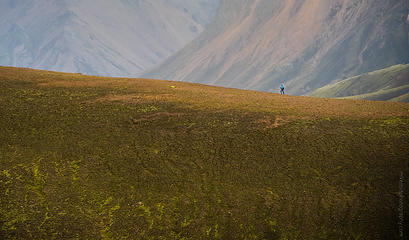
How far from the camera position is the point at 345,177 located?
137ft

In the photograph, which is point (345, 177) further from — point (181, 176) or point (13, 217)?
point (13, 217)

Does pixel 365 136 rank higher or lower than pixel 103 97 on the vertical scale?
lower

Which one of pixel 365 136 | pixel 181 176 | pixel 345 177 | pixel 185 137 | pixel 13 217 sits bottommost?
pixel 13 217

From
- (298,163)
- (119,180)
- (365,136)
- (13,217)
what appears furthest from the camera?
(365,136)

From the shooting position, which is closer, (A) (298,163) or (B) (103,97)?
(A) (298,163)

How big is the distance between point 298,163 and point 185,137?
14.9 m

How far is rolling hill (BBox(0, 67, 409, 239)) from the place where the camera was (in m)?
36.0

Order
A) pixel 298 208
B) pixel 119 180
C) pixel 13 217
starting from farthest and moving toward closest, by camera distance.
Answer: pixel 119 180 < pixel 298 208 < pixel 13 217

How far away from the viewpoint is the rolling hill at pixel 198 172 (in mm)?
35969

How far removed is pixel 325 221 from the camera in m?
36.8

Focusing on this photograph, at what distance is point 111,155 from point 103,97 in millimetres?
24383

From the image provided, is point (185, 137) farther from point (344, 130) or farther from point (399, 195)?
point (399, 195)

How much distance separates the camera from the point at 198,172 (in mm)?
42594

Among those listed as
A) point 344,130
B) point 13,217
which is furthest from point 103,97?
point 344,130
